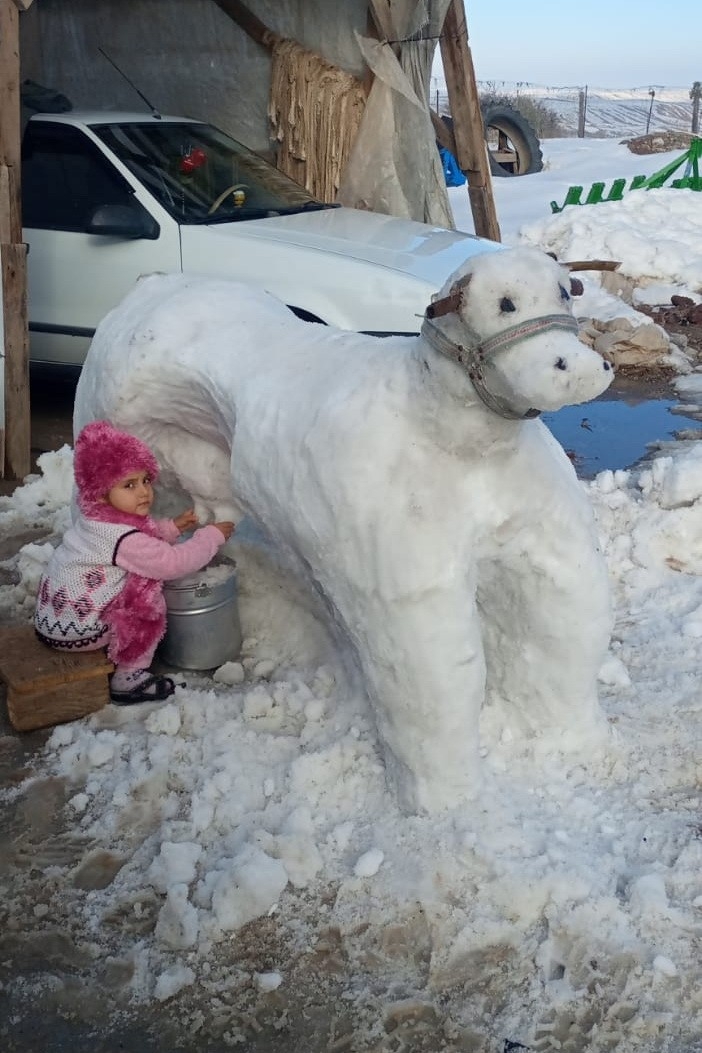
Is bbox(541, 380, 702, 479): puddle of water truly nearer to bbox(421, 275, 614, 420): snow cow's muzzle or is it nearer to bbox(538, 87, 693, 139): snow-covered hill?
bbox(421, 275, 614, 420): snow cow's muzzle

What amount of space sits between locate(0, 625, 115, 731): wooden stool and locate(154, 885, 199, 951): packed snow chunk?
3.36 feet

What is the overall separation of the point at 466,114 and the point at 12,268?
379 cm

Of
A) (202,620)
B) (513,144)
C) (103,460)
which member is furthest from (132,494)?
(513,144)

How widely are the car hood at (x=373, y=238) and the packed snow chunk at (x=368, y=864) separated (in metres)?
3.31

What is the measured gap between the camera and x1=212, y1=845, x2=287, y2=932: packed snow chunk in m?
2.55

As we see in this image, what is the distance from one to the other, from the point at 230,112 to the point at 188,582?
6047 mm

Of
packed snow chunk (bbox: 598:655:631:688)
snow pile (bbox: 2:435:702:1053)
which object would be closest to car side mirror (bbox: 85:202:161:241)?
snow pile (bbox: 2:435:702:1053)

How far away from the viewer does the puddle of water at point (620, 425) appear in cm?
586

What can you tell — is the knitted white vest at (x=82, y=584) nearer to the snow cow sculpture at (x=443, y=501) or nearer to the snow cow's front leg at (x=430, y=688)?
the snow cow sculpture at (x=443, y=501)

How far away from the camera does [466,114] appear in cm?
762

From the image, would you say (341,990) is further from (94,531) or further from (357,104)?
(357,104)

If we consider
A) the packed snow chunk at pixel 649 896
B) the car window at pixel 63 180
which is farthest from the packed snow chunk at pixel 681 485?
the car window at pixel 63 180

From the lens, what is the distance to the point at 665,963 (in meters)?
2.33

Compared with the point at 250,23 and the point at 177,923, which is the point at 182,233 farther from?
the point at 177,923
